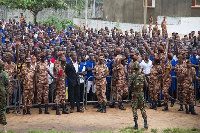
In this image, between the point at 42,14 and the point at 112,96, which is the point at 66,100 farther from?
the point at 42,14

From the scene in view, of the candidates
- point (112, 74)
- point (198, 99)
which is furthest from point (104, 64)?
point (198, 99)

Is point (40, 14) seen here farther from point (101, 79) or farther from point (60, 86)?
point (60, 86)

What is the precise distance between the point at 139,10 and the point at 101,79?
68.7ft

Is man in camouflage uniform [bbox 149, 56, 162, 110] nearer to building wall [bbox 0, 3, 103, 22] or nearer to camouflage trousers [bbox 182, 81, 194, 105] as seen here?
camouflage trousers [bbox 182, 81, 194, 105]

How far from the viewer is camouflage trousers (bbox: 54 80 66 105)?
1372cm

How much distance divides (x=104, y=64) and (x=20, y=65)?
2734 millimetres

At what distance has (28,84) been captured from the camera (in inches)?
535

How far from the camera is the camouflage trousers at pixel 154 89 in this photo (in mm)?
14531

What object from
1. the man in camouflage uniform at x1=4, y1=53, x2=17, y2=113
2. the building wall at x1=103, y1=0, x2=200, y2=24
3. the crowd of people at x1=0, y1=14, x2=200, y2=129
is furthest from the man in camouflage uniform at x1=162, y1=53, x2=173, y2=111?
the building wall at x1=103, y1=0, x2=200, y2=24

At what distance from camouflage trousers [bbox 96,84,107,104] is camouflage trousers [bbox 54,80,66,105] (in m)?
1.17

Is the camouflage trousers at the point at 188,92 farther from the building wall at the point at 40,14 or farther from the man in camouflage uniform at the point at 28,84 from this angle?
the building wall at the point at 40,14

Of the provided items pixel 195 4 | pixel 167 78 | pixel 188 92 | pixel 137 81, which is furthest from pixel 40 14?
pixel 137 81

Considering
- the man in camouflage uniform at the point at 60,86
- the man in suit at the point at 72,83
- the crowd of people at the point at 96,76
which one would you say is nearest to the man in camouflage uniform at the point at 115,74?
the crowd of people at the point at 96,76

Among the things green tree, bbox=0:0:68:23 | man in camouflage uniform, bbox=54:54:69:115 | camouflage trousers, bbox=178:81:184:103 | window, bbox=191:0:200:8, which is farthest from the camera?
window, bbox=191:0:200:8
